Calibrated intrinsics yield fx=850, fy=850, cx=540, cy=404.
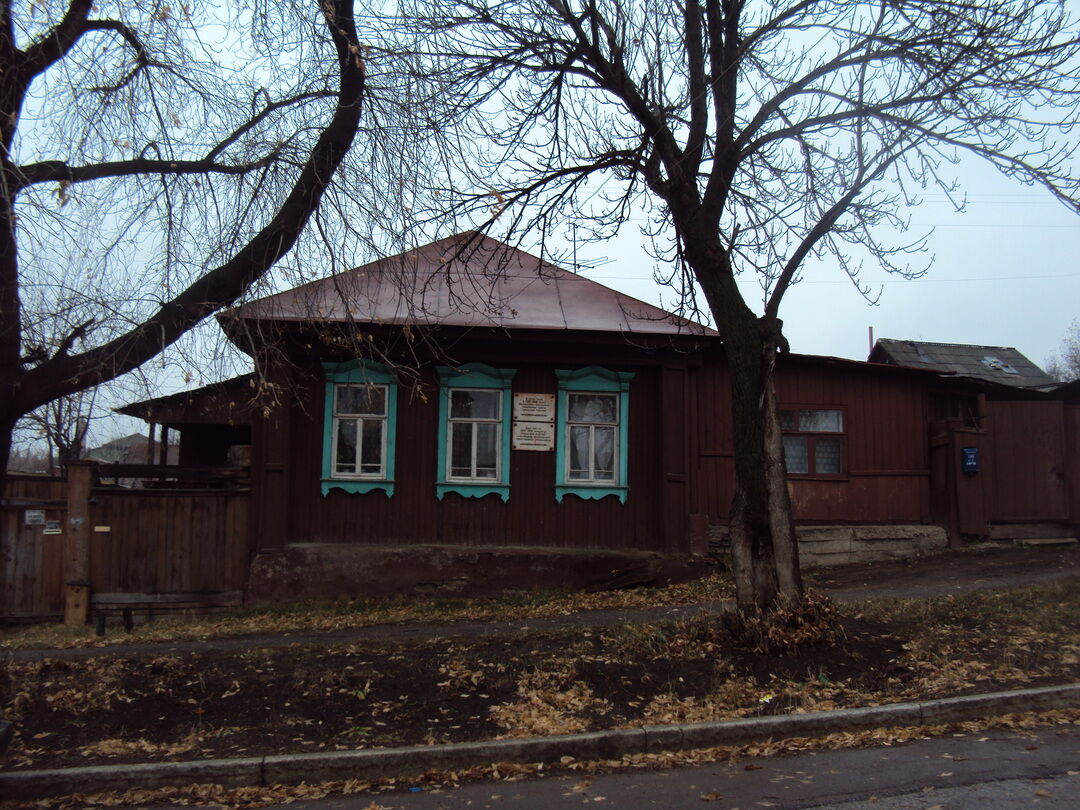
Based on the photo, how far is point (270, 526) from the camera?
12.0 meters

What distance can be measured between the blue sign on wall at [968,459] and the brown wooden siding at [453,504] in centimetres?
474

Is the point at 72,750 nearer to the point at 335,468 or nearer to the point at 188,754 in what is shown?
the point at 188,754

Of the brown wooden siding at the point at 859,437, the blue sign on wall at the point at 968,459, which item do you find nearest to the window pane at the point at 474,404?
the brown wooden siding at the point at 859,437

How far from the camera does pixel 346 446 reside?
12531 mm

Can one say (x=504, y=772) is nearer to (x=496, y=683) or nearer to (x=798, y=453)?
(x=496, y=683)

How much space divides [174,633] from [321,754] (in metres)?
5.58

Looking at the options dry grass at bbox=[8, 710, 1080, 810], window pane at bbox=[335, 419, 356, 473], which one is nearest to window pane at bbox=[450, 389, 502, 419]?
window pane at bbox=[335, 419, 356, 473]

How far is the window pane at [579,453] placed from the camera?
42.0 feet

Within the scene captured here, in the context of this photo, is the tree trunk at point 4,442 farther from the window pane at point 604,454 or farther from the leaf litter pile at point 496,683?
the window pane at point 604,454

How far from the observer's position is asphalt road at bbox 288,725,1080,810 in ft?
15.5

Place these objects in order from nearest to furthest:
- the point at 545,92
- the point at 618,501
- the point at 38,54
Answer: the point at 38,54, the point at 545,92, the point at 618,501

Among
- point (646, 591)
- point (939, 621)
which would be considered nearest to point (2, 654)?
point (646, 591)

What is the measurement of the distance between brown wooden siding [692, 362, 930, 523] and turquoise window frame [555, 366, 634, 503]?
1224 millimetres

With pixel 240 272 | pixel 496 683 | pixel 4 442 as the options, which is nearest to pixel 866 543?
pixel 496 683
